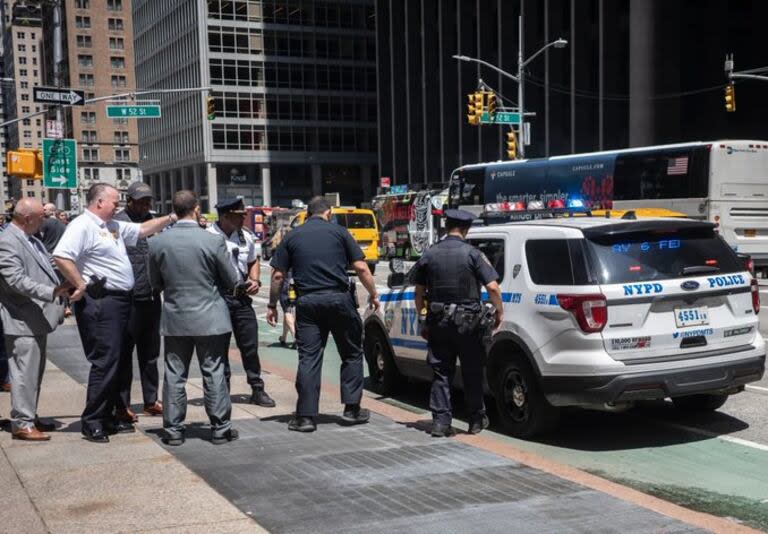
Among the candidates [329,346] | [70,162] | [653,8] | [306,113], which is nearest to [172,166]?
[306,113]

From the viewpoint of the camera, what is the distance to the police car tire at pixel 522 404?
23.1 ft

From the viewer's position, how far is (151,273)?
670 centimetres

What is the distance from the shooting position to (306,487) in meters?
5.59

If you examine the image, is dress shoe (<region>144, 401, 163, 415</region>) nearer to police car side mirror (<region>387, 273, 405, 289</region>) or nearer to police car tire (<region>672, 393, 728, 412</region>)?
police car side mirror (<region>387, 273, 405, 289</region>)

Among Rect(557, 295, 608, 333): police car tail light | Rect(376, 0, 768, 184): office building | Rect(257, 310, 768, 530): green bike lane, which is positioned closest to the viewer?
Rect(257, 310, 768, 530): green bike lane

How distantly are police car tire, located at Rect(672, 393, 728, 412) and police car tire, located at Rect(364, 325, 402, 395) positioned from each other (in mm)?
2799

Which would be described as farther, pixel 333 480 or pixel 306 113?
pixel 306 113

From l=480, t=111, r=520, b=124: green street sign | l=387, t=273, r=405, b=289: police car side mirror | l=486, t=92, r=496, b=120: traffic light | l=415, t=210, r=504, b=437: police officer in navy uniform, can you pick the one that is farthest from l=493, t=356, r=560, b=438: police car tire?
l=486, t=92, r=496, b=120: traffic light

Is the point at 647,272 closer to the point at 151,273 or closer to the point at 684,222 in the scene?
the point at 684,222

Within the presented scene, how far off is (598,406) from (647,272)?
107 centimetres

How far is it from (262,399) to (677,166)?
18.4 m

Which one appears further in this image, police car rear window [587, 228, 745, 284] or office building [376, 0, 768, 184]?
office building [376, 0, 768, 184]

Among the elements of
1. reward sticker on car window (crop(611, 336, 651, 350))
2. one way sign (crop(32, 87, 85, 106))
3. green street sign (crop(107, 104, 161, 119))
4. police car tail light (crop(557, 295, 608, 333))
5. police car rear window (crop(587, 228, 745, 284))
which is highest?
green street sign (crop(107, 104, 161, 119))

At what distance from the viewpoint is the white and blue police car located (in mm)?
6590
